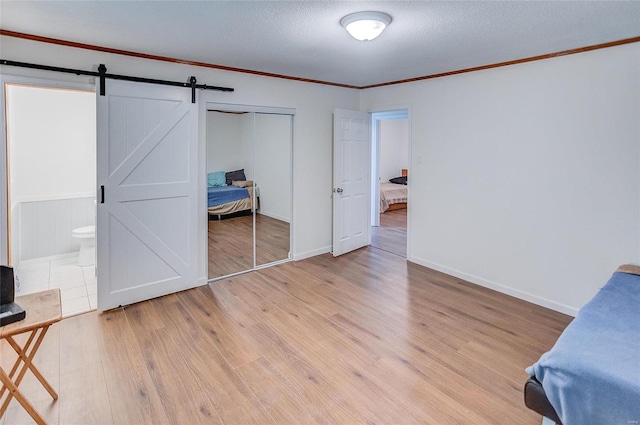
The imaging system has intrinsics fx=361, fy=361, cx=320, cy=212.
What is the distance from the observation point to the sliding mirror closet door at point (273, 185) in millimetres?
4426

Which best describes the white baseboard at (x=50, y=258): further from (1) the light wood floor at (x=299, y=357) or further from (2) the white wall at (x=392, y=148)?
(2) the white wall at (x=392, y=148)

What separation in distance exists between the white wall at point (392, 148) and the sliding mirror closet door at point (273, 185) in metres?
5.56

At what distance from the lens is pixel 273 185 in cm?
463

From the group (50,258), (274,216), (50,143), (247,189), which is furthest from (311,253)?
(50,143)

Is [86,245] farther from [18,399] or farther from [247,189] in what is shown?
[18,399]

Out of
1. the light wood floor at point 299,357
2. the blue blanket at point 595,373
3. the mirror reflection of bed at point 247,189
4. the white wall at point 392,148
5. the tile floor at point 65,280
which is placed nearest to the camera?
the blue blanket at point 595,373

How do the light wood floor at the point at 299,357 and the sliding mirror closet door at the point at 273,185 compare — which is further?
the sliding mirror closet door at the point at 273,185

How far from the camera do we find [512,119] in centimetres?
362

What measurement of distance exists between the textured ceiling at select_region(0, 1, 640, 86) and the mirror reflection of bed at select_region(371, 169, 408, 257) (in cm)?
285

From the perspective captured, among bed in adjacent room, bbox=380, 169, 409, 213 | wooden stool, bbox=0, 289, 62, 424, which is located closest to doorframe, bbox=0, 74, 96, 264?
wooden stool, bbox=0, 289, 62, 424

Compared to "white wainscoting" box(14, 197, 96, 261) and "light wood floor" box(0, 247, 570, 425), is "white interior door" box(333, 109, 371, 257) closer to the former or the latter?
"light wood floor" box(0, 247, 570, 425)

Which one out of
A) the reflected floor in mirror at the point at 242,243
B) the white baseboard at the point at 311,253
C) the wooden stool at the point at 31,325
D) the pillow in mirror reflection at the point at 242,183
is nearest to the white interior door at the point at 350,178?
the white baseboard at the point at 311,253

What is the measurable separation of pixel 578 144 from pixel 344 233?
2.91 meters

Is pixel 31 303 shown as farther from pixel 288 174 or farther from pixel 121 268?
pixel 288 174
